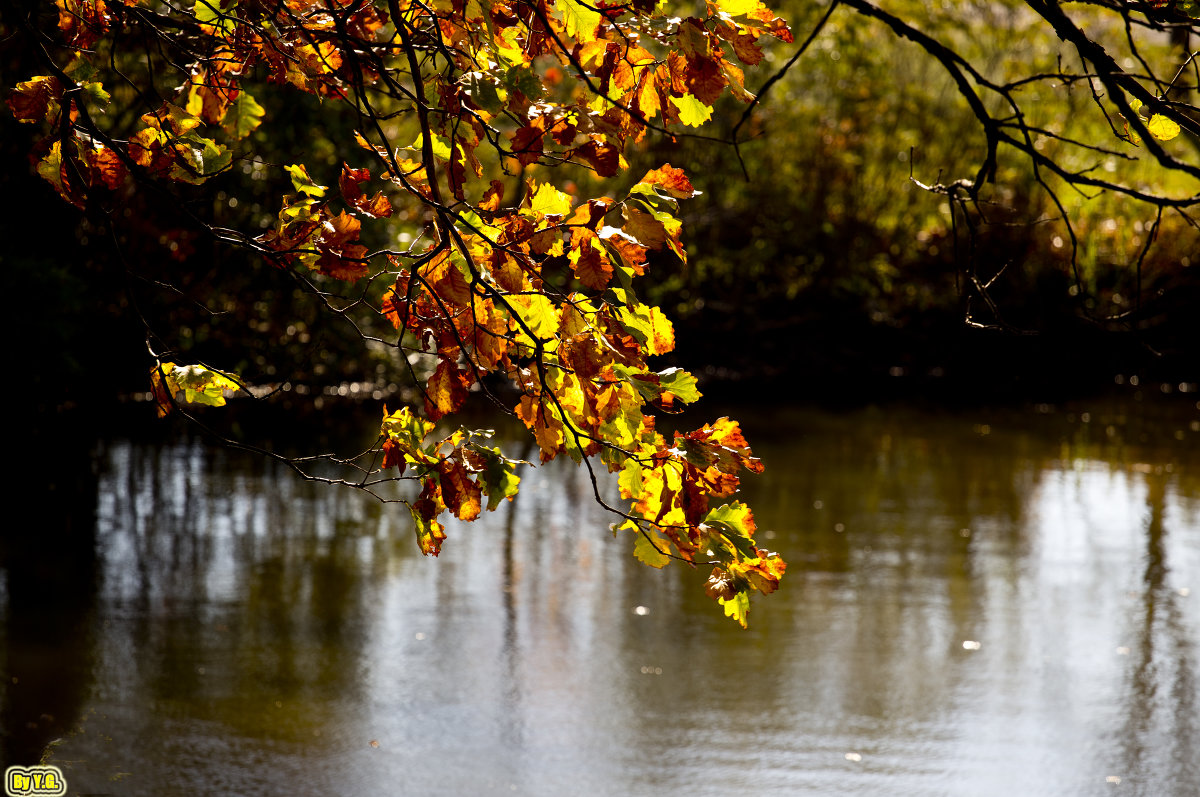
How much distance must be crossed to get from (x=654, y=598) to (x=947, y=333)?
10.1 m

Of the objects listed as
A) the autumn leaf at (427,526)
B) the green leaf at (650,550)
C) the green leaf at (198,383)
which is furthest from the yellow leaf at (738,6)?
the green leaf at (198,383)

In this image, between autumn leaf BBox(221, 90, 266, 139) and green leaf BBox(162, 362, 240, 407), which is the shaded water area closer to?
green leaf BBox(162, 362, 240, 407)

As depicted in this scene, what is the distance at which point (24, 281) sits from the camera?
8.45 meters

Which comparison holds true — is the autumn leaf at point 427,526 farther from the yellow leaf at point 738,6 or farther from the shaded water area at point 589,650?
the shaded water area at point 589,650

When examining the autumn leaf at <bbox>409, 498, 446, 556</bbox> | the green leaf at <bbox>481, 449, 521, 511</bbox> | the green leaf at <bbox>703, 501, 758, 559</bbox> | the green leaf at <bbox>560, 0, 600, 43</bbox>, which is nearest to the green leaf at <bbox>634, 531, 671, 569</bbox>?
the green leaf at <bbox>703, 501, 758, 559</bbox>

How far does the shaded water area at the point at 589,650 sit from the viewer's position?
4520 mm

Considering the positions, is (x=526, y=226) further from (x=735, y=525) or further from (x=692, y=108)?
(x=735, y=525)

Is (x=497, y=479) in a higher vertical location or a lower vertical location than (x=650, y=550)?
higher

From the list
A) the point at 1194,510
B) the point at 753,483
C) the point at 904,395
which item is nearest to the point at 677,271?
the point at 904,395

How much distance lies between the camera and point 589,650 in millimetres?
5613

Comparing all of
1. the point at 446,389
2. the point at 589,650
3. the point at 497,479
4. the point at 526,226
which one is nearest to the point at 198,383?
the point at 446,389

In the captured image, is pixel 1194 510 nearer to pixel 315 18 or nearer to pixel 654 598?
pixel 654 598

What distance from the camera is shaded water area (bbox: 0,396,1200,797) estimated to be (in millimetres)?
4520

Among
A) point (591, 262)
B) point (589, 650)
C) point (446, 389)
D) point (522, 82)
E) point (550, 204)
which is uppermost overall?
point (522, 82)
